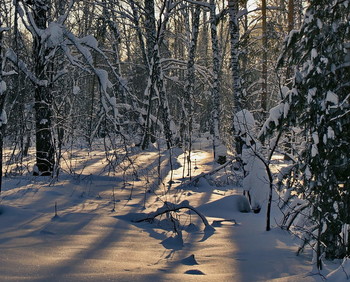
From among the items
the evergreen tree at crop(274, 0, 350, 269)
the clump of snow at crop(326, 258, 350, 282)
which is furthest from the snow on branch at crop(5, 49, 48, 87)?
the clump of snow at crop(326, 258, 350, 282)

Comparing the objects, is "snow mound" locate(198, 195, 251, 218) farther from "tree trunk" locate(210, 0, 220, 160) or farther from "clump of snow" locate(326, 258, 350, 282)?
"tree trunk" locate(210, 0, 220, 160)

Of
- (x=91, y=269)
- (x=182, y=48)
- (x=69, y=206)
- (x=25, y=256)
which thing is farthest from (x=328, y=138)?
(x=182, y=48)

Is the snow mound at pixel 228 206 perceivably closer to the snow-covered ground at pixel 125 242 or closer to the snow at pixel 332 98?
the snow-covered ground at pixel 125 242

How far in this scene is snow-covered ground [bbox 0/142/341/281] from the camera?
346 centimetres

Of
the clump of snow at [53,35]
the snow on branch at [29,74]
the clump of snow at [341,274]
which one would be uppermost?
the clump of snow at [53,35]

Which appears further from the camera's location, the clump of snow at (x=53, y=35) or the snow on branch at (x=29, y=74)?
the snow on branch at (x=29, y=74)

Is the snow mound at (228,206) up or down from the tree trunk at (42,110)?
down

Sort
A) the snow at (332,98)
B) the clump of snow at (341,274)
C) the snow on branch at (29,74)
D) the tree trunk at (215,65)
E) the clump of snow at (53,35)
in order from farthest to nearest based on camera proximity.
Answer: the tree trunk at (215,65) → the snow on branch at (29,74) → the clump of snow at (53,35) → the snow at (332,98) → the clump of snow at (341,274)

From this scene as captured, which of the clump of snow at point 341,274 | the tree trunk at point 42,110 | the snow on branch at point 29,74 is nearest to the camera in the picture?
the clump of snow at point 341,274

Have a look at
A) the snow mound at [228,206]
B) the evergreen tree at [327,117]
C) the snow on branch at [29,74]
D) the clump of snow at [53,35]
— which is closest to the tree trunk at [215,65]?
the snow mound at [228,206]

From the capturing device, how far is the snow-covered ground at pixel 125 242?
346 centimetres

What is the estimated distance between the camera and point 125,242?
4.52 meters

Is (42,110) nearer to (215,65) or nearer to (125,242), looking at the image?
(125,242)

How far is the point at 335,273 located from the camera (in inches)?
138
